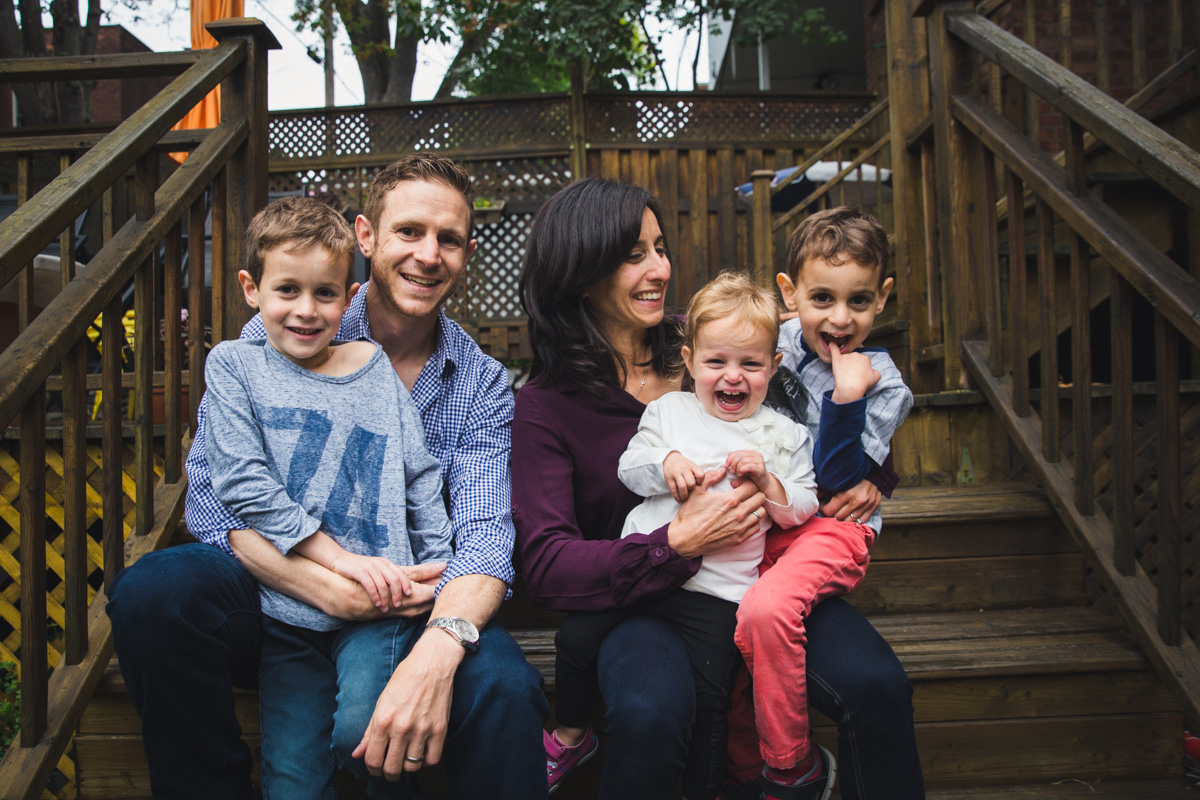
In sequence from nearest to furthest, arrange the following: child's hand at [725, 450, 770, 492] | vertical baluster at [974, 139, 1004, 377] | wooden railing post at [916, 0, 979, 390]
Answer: child's hand at [725, 450, 770, 492], vertical baluster at [974, 139, 1004, 377], wooden railing post at [916, 0, 979, 390]

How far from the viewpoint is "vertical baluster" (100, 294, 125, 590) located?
1738 mm

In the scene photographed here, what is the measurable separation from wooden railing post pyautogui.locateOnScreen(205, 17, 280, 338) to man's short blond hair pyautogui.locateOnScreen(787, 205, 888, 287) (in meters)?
1.68

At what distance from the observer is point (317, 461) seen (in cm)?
164

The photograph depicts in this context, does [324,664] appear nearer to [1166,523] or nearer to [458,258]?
[458,258]

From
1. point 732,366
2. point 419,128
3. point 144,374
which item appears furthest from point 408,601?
point 419,128

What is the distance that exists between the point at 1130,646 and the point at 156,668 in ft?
6.88

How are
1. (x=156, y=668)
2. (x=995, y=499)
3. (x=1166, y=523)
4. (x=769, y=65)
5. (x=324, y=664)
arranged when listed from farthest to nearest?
(x=769, y=65) < (x=995, y=499) < (x=1166, y=523) < (x=324, y=664) < (x=156, y=668)

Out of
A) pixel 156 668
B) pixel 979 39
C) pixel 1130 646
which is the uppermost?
pixel 979 39

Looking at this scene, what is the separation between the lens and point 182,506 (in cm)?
202

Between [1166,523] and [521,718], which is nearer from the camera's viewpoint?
[521,718]

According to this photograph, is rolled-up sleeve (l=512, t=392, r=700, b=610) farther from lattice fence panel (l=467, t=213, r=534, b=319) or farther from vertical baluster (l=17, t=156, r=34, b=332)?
lattice fence panel (l=467, t=213, r=534, b=319)

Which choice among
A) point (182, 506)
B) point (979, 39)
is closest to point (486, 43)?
point (979, 39)

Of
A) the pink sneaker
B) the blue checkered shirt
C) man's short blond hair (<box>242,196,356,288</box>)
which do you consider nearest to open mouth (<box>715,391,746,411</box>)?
the blue checkered shirt

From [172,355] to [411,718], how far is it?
123 centimetres
